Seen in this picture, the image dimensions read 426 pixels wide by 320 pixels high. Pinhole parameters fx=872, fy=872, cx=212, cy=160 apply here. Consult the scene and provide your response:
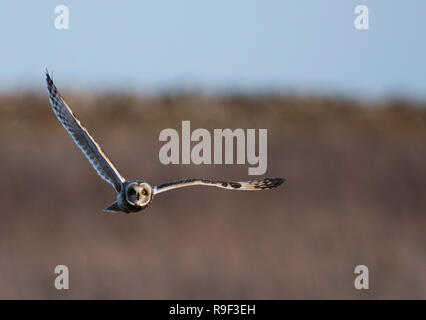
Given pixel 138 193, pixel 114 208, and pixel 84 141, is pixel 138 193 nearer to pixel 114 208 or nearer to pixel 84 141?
pixel 114 208

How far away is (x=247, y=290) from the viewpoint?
18.3 m

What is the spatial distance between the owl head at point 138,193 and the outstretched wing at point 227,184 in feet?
0.07

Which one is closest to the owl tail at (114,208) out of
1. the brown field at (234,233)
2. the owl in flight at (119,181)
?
the owl in flight at (119,181)

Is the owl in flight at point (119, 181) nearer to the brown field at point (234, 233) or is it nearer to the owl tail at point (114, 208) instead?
the owl tail at point (114, 208)

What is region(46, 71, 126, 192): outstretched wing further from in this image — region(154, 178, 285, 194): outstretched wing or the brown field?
the brown field

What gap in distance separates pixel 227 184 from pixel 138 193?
0.20 metres

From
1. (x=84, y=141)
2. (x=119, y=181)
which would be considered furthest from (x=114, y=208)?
(x=84, y=141)

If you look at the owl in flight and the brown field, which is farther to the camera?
the brown field

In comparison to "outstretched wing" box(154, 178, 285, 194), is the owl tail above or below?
below

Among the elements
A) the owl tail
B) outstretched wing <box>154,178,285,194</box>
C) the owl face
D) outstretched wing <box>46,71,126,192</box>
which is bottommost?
the owl tail

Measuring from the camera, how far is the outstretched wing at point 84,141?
1785 mm

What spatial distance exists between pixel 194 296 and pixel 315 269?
334cm

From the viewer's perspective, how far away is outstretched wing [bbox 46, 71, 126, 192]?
1.79m

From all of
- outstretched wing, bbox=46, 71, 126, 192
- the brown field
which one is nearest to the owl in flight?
outstretched wing, bbox=46, 71, 126, 192
